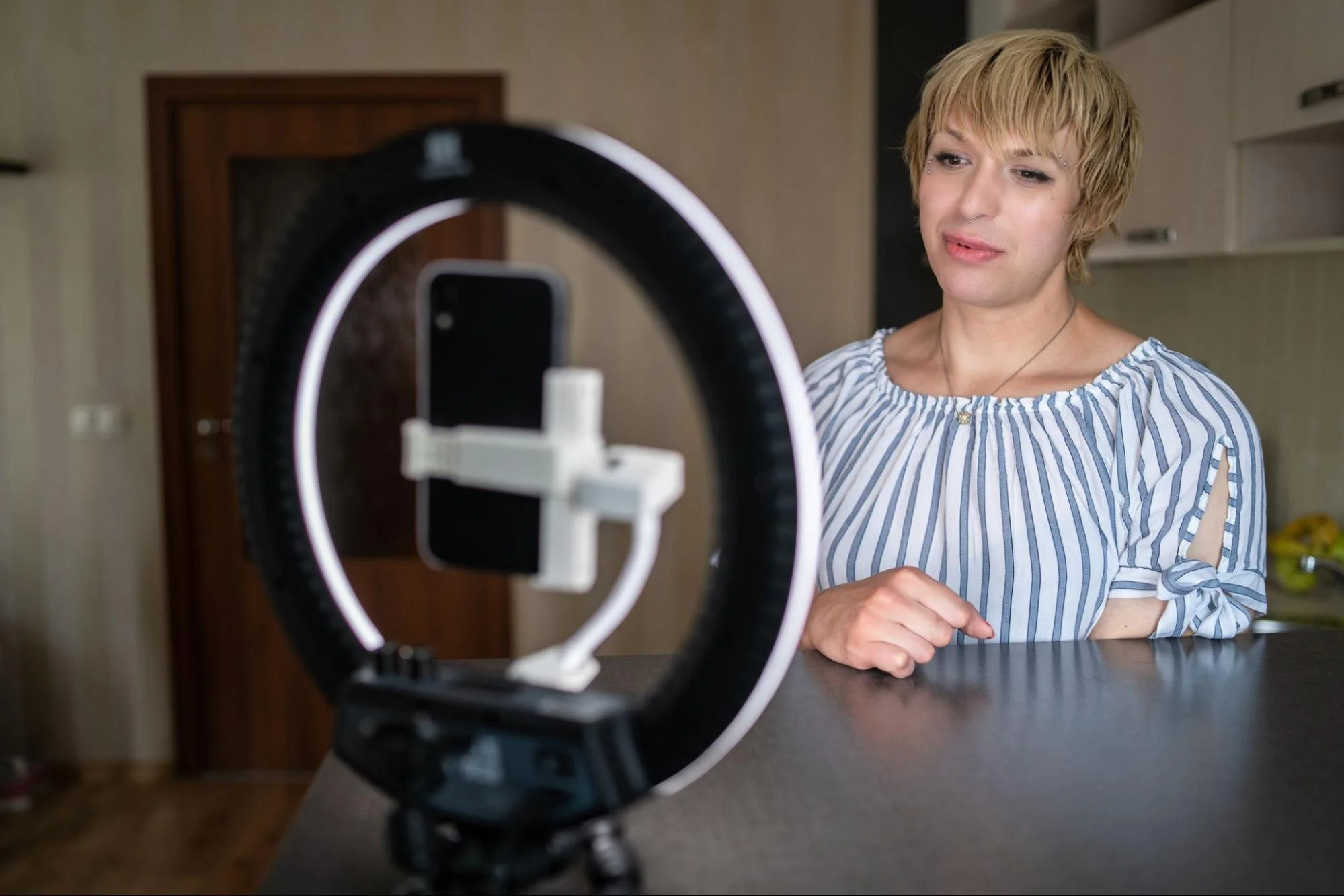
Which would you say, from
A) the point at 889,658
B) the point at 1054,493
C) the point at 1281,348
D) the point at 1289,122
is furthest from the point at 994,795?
the point at 1281,348

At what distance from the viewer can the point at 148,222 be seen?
359 cm

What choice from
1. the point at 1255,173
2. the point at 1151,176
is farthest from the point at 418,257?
the point at 1255,173

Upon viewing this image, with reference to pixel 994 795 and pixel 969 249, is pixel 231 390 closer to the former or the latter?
Result: pixel 969 249

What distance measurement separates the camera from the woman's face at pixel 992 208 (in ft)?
4.18

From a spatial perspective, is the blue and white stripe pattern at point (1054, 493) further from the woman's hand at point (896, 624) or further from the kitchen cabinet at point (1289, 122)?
the kitchen cabinet at point (1289, 122)

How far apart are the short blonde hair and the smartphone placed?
0.86 meters

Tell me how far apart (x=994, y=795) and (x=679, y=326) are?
346 millimetres

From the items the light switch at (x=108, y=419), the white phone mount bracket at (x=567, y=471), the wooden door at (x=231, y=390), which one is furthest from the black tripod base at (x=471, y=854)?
the light switch at (x=108, y=419)

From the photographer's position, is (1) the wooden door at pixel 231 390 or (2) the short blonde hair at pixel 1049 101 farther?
(1) the wooden door at pixel 231 390

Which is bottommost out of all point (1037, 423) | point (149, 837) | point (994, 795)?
point (149, 837)

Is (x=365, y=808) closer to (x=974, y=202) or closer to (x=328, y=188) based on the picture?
(x=328, y=188)

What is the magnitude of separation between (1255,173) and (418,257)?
234cm

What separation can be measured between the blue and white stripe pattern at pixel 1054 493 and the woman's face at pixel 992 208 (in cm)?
15

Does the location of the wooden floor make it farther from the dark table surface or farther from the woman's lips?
the dark table surface
